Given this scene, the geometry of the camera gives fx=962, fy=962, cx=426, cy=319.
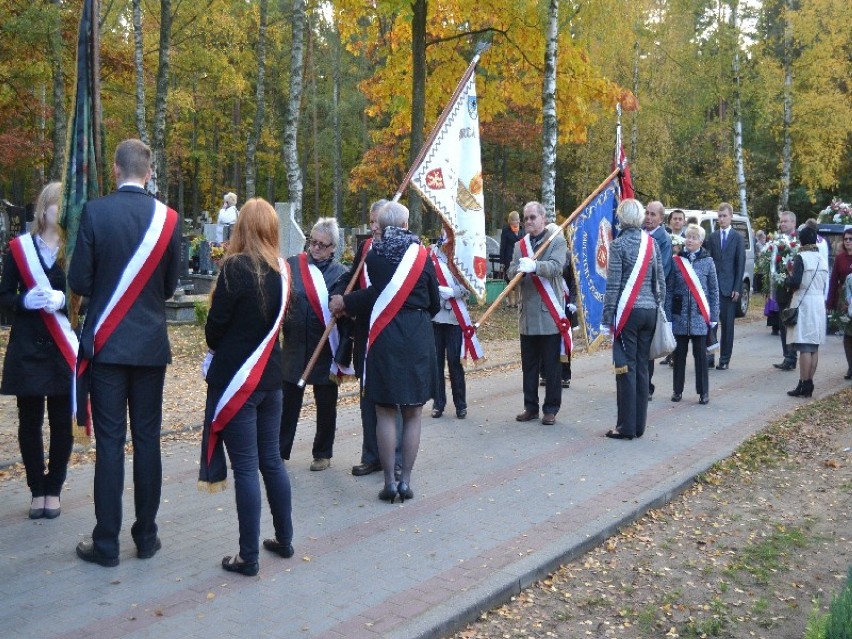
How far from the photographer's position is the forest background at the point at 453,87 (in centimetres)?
1948

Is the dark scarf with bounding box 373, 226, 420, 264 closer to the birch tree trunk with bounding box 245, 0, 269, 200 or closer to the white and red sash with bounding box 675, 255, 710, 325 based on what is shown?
the white and red sash with bounding box 675, 255, 710, 325

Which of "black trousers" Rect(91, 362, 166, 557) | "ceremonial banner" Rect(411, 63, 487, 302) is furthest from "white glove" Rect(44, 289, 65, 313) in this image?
"ceremonial banner" Rect(411, 63, 487, 302)

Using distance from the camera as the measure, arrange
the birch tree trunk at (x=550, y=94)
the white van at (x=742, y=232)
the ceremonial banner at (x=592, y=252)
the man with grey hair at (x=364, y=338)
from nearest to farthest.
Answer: the man with grey hair at (x=364, y=338)
the ceremonial banner at (x=592, y=252)
the birch tree trunk at (x=550, y=94)
the white van at (x=742, y=232)

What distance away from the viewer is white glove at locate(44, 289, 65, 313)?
5715 mm

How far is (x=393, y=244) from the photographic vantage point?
21.0ft

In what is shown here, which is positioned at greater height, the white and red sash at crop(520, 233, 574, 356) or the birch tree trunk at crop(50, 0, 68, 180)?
the birch tree trunk at crop(50, 0, 68, 180)

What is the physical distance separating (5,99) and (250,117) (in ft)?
79.8

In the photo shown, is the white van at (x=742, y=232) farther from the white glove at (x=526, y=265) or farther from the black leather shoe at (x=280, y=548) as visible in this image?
the black leather shoe at (x=280, y=548)

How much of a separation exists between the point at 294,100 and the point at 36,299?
40.7ft

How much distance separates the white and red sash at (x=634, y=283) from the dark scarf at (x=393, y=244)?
291 cm

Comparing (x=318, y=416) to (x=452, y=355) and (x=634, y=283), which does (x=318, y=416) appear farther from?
(x=634, y=283)

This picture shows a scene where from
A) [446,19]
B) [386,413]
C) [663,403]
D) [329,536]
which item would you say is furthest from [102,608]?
[446,19]

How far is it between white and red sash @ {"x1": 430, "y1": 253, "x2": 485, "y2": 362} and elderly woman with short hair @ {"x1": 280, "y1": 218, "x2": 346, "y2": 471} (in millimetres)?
2289

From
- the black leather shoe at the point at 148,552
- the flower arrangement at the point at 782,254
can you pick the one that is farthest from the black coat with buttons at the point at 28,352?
the flower arrangement at the point at 782,254
